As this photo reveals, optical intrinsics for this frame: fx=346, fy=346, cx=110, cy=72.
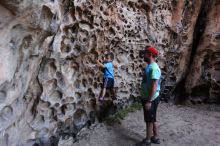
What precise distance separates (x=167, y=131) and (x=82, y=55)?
57.7 inches

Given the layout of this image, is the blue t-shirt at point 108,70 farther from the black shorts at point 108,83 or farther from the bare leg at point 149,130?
the bare leg at point 149,130

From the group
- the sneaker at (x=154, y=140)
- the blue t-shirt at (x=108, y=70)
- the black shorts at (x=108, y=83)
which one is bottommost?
the sneaker at (x=154, y=140)

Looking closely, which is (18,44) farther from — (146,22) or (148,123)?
(146,22)

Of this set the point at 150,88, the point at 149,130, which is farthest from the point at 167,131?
the point at 150,88

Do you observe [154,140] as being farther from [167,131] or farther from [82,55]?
[82,55]

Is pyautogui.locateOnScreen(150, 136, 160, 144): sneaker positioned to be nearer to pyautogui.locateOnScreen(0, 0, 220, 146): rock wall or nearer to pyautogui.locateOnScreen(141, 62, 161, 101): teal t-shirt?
pyautogui.locateOnScreen(141, 62, 161, 101): teal t-shirt

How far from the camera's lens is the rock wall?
3.08 m

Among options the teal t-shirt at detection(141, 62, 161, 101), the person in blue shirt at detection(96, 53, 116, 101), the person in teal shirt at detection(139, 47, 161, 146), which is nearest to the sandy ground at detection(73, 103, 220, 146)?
the person in teal shirt at detection(139, 47, 161, 146)

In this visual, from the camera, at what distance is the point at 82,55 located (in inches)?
167

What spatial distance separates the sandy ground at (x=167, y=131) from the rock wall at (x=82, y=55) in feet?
0.80

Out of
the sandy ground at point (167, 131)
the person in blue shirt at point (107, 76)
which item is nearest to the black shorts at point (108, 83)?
the person in blue shirt at point (107, 76)

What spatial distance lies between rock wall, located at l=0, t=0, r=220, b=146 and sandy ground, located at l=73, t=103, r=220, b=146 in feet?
0.80

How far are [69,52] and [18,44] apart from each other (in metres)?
1.01

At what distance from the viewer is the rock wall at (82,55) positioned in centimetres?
308
